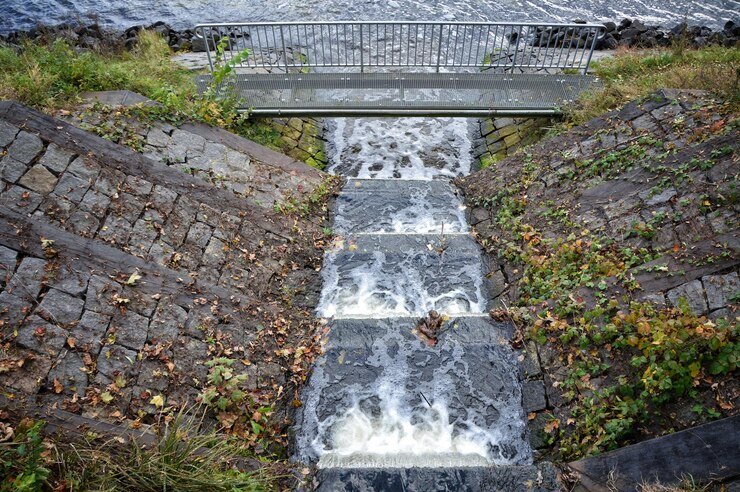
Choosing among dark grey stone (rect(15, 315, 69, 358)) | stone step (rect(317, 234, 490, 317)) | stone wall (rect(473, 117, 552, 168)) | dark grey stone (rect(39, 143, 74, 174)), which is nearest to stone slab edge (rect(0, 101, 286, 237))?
dark grey stone (rect(39, 143, 74, 174))

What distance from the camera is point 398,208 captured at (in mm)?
10195

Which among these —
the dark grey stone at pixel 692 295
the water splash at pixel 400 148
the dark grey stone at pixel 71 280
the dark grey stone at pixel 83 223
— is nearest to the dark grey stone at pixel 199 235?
the dark grey stone at pixel 83 223

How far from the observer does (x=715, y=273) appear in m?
5.88

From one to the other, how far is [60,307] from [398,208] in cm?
655

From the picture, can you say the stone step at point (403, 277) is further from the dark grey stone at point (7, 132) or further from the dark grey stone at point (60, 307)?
the dark grey stone at point (7, 132)

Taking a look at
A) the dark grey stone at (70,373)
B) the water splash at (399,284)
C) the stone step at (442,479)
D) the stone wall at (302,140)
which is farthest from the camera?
the stone wall at (302,140)

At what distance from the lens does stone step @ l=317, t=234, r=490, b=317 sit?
7922 millimetres

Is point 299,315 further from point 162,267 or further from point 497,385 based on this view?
point 497,385

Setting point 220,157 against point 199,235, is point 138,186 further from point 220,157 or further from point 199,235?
point 220,157

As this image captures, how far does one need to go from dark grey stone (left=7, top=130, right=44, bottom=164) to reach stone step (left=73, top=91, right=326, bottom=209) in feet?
3.60

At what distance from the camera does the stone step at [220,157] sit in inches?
342

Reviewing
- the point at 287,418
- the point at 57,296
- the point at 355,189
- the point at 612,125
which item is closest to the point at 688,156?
the point at 612,125

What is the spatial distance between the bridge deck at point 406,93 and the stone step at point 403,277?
3.60 m

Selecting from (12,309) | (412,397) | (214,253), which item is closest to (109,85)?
(214,253)
